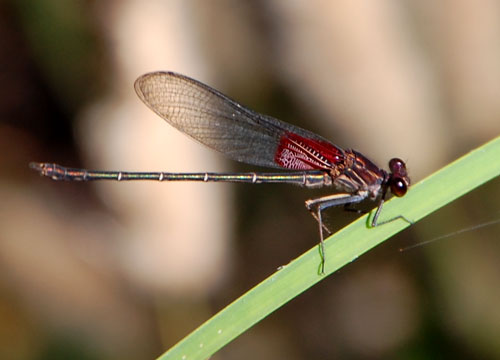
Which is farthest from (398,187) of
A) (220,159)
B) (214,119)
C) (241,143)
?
(220,159)

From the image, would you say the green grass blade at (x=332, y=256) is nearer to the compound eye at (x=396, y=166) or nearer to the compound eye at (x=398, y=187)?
the compound eye at (x=398, y=187)

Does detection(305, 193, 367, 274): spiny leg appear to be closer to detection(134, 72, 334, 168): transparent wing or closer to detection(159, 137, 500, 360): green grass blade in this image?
detection(134, 72, 334, 168): transparent wing

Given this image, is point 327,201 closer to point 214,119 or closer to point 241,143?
point 241,143

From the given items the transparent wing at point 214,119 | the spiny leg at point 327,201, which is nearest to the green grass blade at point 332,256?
the spiny leg at point 327,201

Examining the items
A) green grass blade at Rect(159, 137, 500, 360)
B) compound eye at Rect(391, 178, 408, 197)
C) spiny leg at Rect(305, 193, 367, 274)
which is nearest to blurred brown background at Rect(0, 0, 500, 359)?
spiny leg at Rect(305, 193, 367, 274)

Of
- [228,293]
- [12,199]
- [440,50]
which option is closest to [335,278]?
[228,293]

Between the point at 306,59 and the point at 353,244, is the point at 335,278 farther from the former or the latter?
the point at 353,244
